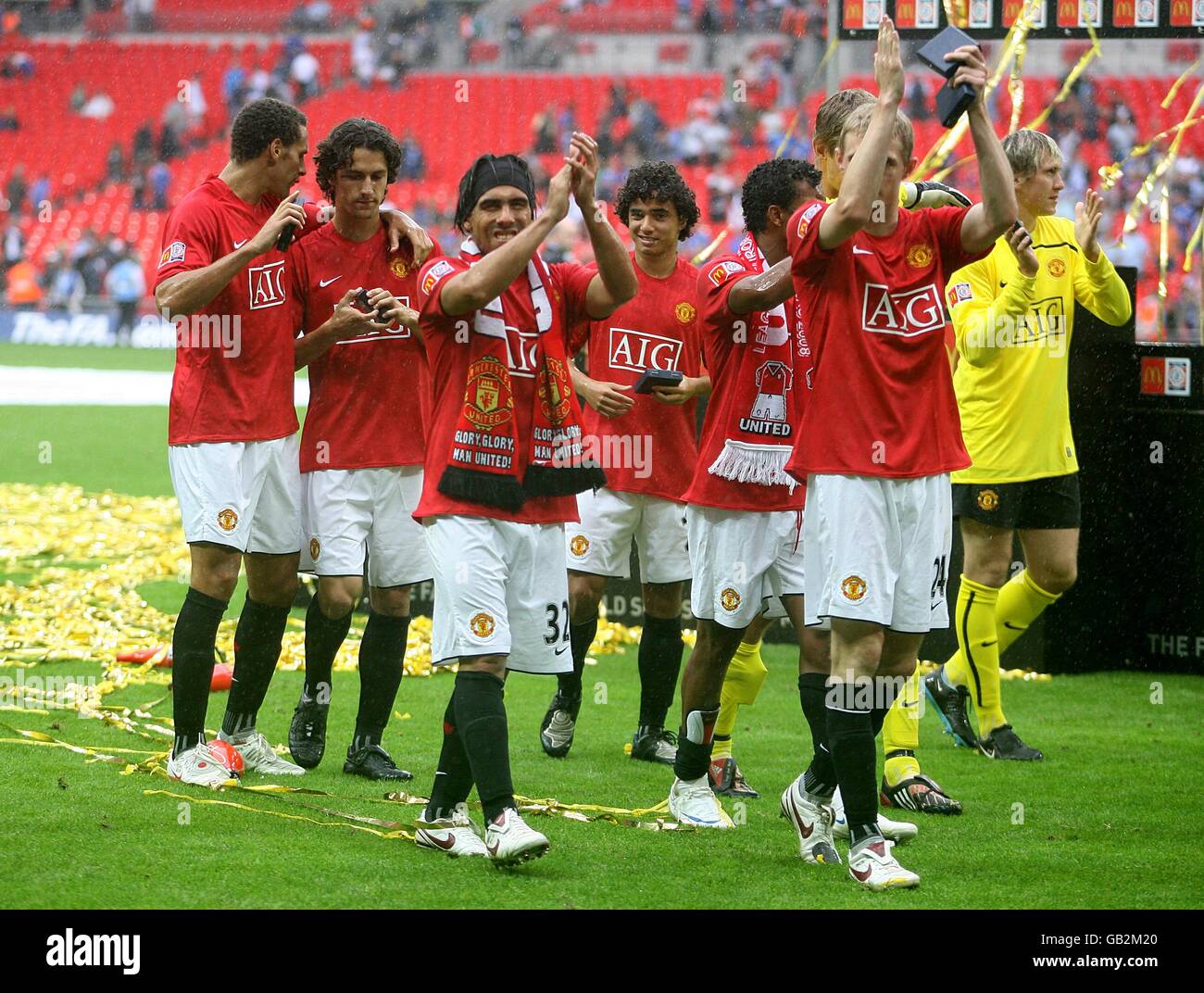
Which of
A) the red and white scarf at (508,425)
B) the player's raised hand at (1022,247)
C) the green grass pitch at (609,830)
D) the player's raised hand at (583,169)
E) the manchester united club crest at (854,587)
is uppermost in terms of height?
the player's raised hand at (583,169)

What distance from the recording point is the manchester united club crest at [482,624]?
430 centimetres

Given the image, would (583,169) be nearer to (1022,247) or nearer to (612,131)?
(1022,247)

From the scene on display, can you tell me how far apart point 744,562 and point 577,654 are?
144 centimetres

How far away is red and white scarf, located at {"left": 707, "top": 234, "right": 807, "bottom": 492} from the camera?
499 cm

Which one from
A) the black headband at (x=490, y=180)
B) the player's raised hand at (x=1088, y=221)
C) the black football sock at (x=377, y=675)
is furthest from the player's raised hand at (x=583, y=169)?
the player's raised hand at (x=1088, y=221)

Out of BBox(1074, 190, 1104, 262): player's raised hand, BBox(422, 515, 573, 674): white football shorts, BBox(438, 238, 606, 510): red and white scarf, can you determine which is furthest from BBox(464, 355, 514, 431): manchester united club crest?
BBox(1074, 190, 1104, 262): player's raised hand

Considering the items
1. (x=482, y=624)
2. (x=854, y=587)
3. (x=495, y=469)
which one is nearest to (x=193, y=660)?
(x=482, y=624)

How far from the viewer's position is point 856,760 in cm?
414

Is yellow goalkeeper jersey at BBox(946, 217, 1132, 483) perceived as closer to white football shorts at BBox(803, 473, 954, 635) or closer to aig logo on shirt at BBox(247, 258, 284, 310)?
white football shorts at BBox(803, 473, 954, 635)

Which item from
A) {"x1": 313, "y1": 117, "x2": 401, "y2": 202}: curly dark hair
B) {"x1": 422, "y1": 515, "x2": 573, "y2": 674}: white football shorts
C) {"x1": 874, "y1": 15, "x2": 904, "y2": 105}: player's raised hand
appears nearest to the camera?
{"x1": 874, "y1": 15, "x2": 904, "y2": 105}: player's raised hand

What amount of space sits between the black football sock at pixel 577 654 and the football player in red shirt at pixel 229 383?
1228mm

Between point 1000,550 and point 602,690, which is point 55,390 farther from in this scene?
point 1000,550

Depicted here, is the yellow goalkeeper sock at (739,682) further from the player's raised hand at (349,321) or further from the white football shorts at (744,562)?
the player's raised hand at (349,321)

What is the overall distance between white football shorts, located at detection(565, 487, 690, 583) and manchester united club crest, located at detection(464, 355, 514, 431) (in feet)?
5.65
